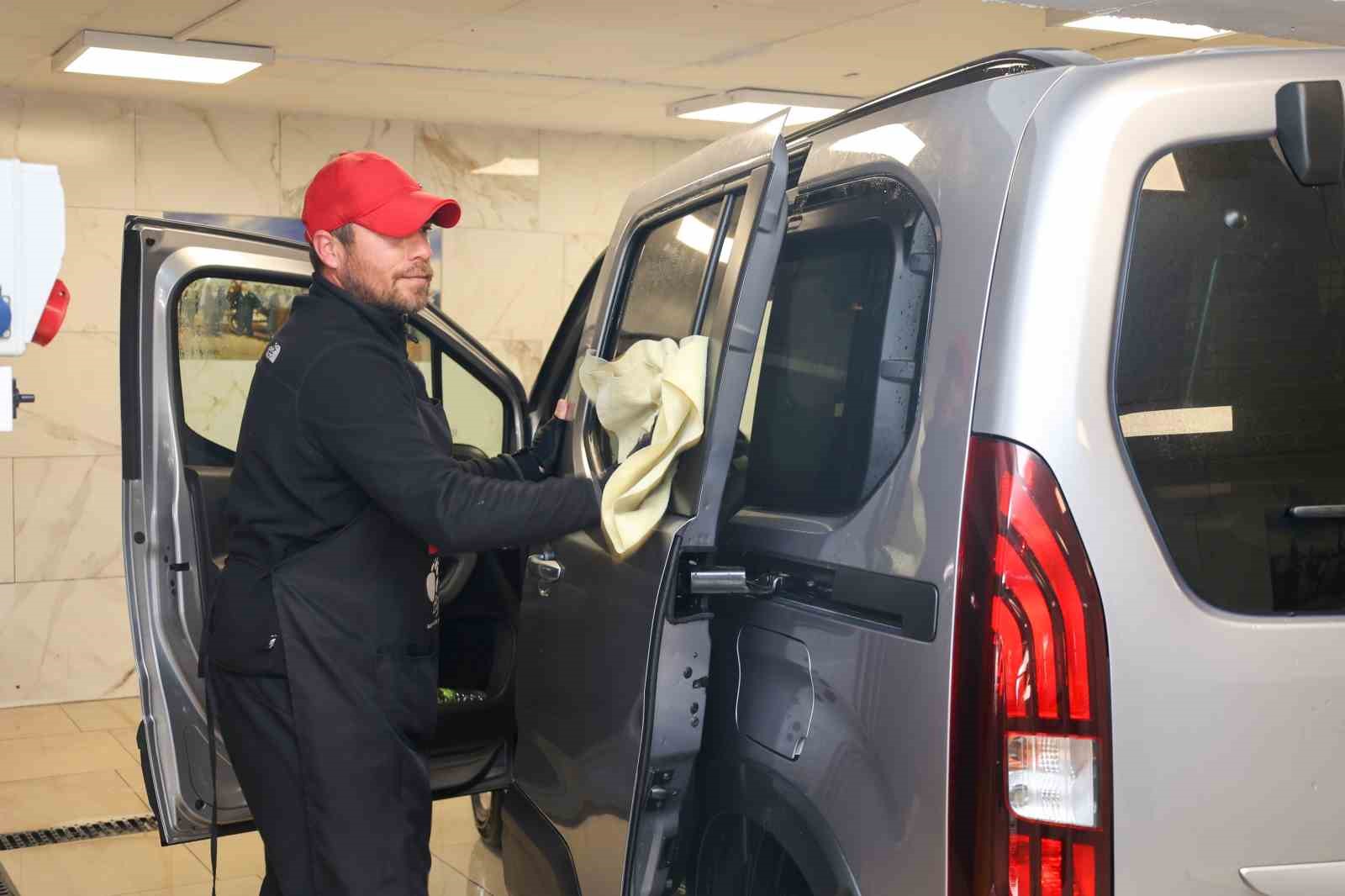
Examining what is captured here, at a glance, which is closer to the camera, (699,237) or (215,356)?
(699,237)

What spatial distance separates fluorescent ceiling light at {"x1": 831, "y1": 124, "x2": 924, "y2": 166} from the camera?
2057 millimetres

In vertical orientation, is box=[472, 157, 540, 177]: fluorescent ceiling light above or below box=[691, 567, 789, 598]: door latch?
above

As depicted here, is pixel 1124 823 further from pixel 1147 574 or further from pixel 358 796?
pixel 358 796

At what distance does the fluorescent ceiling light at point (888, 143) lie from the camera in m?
2.06

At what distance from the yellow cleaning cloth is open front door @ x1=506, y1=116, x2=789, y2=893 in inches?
1.1

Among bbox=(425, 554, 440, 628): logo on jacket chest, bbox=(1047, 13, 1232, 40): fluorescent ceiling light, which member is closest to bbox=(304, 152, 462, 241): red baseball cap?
bbox=(425, 554, 440, 628): logo on jacket chest

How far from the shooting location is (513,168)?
837cm

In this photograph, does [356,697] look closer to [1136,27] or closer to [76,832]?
[76,832]

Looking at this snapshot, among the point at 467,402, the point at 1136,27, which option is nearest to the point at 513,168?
the point at 1136,27

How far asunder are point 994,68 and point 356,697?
5.16ft

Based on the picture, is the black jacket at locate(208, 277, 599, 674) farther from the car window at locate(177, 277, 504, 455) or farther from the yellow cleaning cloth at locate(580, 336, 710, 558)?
the car window at locate(177, 277, 504, 455)

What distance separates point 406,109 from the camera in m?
7.68

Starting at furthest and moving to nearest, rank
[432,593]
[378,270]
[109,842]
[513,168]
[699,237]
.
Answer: [513,168] → [109,842] → [432,593] → [378,270] → [699,237]

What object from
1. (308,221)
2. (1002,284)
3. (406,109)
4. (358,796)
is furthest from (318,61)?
(1002,284)
